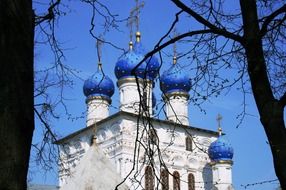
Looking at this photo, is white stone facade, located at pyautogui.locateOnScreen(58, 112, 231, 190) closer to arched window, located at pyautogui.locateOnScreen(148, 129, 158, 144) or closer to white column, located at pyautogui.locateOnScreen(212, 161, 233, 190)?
white column, located at pyautogui.locateOnScreen(212, 161, 233, 190)

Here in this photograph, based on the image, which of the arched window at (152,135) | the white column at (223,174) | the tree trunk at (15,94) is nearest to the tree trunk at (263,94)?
the arched window at (152,135)

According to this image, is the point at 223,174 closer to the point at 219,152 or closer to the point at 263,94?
the point at 219,152

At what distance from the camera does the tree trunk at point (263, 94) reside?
3.24 meters

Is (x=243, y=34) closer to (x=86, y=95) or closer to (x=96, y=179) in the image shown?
(x=96, y=179)

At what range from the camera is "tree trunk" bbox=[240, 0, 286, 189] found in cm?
324

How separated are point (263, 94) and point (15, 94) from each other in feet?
5.56

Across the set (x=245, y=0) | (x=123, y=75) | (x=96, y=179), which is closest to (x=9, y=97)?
(x=245, y=0)

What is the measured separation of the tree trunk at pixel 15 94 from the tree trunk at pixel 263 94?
155cm

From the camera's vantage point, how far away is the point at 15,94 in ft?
7.79

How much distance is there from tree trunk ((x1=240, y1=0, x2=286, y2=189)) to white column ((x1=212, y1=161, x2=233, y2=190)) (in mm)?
20051

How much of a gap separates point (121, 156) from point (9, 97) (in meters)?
19.0

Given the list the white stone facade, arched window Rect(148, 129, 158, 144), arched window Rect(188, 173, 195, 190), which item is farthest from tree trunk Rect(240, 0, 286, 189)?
arched window Rect(188, 173, 195, 190)

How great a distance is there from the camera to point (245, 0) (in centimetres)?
360

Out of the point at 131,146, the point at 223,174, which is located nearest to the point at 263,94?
the point at 131,146
